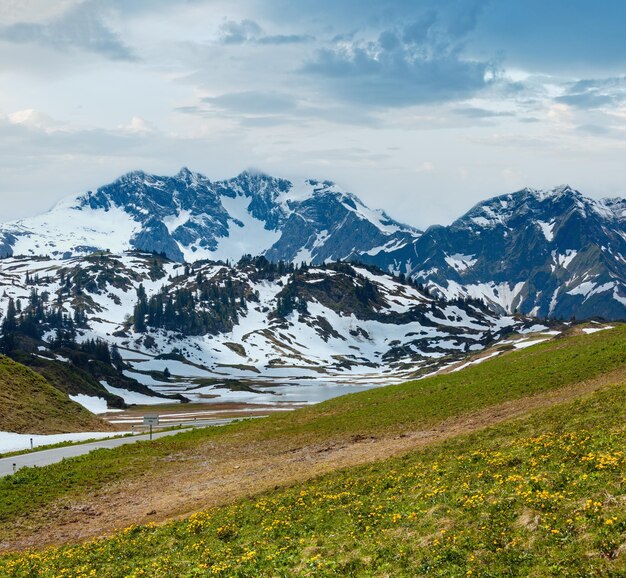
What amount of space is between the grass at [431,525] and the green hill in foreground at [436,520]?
6 centimetres

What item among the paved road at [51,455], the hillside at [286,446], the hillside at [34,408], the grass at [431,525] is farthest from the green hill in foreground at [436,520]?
the hillside at [34,408]

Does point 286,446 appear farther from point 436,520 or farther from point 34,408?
point 34,408

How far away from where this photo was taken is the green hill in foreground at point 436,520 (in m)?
17.5

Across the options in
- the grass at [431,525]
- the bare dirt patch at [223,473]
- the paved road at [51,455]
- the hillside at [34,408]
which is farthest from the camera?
the hillside at [34,408]

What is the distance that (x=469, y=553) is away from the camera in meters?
17.9

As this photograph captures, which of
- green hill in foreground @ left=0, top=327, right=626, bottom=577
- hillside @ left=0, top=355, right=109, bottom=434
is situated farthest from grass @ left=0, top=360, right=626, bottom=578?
hillside @ left=0, top=355, right=109, bottom=434

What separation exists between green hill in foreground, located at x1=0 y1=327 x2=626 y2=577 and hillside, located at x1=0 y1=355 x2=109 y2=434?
84.3 feet

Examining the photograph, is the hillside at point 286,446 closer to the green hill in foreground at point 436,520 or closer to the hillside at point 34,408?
the green hill in foreground at point 436,520

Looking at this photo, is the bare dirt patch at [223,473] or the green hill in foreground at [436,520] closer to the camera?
the green hill in foreground at [436,520]

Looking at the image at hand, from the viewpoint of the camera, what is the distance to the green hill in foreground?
17.5m

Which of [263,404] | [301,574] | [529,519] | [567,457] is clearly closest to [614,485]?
[529,519]

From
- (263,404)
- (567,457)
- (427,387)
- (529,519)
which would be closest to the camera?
(529,519)

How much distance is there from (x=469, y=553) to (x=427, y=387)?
48176 millimetres

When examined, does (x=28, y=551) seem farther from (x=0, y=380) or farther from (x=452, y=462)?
(x=0, y=380)
